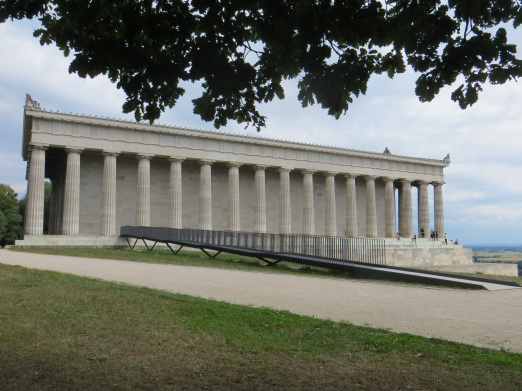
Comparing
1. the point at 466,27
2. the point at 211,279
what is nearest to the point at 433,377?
the point at 466,27

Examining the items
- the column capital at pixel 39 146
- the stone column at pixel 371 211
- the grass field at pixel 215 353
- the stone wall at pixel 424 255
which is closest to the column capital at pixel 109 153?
the column capital at pixel 39 146

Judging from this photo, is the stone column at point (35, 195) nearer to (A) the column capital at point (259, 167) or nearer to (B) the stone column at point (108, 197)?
(B) the stone column at point (108, 197)

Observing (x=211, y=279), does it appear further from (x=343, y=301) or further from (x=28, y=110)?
(x=28, y=110)

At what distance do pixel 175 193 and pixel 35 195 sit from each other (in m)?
14.4

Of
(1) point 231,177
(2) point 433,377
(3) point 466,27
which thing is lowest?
(2) point 433,377

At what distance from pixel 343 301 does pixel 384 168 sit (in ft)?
190

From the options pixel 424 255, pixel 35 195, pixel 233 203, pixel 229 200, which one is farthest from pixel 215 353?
pixel 229 200

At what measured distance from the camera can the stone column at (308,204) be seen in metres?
62.1

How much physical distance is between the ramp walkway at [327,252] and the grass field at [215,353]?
37.6 feet

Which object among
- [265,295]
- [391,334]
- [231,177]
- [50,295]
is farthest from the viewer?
[231,177]

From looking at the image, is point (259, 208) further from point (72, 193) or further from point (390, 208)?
point (390, 208)

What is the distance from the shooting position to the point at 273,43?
6.62 meters

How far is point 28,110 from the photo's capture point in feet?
152

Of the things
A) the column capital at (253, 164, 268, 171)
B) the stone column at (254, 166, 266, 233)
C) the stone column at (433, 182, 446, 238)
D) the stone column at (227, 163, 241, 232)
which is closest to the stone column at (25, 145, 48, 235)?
the stone column at (227, 163, 241, 232)
